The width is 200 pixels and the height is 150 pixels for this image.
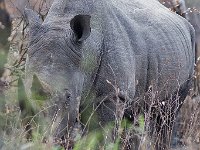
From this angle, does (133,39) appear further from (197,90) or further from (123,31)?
(197,90)

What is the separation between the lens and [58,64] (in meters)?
5.11

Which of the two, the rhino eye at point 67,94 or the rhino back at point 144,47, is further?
the rhino back at point 144,47

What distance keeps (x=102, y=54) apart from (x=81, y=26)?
0.46 metres

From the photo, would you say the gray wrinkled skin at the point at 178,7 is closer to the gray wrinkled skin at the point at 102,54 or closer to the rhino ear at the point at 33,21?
the gray wrinkled skin at the point at 102,54

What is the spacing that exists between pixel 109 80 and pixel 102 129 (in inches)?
16.0

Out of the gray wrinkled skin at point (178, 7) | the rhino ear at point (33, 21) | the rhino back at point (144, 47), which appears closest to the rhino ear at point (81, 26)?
the rhino ear at point (33, 21)

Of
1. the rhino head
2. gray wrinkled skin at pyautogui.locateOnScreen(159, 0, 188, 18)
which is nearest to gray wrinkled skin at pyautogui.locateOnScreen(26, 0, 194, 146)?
the rhino head

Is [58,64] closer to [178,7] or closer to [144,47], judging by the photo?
[144,47]

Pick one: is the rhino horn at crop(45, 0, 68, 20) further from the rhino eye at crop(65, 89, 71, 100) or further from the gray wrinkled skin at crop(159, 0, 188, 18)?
the gray wrinkled skin at crop(159, 0, 188, 18)

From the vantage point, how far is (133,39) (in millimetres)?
6262

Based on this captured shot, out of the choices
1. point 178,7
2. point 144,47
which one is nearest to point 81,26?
point 144,47

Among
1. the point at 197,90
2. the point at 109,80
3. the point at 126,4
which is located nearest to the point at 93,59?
the point at 109,80

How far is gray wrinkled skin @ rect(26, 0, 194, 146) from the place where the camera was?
5094 millimetres

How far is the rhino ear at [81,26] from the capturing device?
5.19 meters
